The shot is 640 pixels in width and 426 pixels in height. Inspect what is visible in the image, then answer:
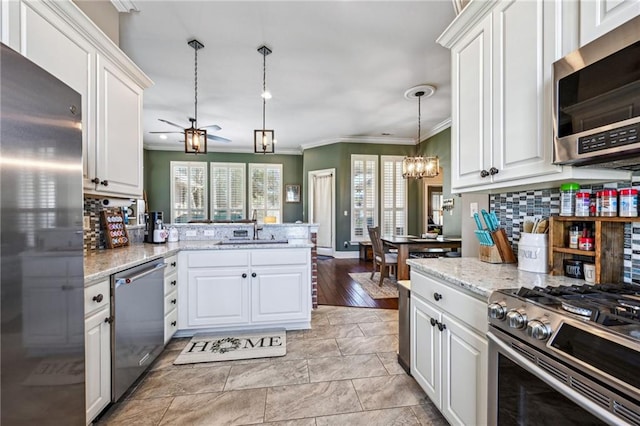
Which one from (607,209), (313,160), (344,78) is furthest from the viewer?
(313,160)

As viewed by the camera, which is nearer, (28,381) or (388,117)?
(28,381)

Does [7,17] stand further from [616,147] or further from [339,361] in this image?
[339,361]

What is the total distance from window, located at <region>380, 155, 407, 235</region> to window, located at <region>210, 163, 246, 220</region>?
3.97 meters

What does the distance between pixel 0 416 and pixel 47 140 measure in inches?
34.1

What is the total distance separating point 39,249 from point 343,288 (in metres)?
3.83

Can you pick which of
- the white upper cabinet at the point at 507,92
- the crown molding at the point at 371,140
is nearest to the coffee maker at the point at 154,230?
the white upper cabinet at the point at 507,92

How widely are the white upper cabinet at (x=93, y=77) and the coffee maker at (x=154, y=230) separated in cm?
54

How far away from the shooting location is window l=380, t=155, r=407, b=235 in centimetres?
729

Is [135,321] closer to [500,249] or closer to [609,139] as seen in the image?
[500,249]

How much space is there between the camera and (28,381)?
936mm

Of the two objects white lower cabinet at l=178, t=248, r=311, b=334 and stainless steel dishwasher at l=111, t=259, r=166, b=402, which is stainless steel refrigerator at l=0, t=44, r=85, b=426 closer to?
stainless steel dishwasher at l=111, t=259, r=166, b=402

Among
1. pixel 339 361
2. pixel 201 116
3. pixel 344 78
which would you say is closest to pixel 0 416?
pixel 339 361

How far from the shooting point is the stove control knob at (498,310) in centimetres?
103

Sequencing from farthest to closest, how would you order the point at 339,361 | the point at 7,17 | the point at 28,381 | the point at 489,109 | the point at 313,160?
the point at 313,160
the point at 339,361
the point at 489,109
the point at 7,17
the point at 28,381
